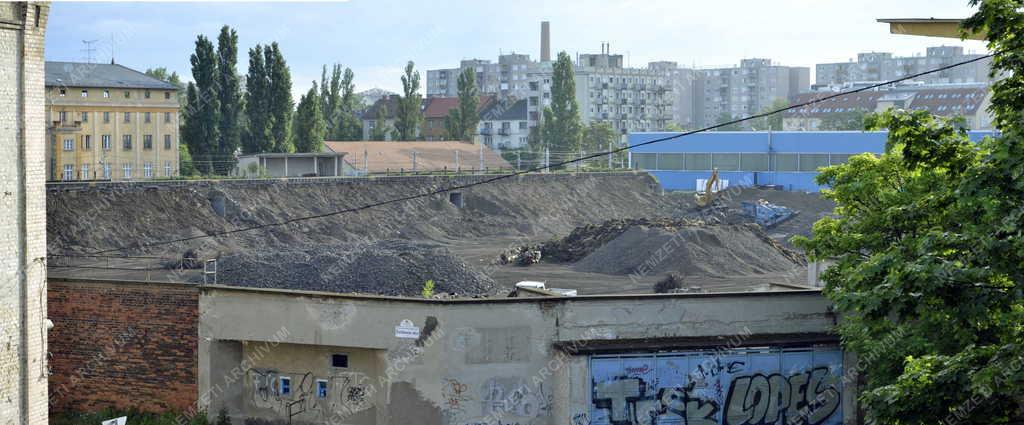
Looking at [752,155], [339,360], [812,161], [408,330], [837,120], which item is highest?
[837,120]

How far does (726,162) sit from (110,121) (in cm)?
4509

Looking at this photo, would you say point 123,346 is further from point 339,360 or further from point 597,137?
point 597,137

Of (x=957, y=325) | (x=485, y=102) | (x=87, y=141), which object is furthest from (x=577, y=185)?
(x=957, y=325)

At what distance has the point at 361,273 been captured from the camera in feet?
128

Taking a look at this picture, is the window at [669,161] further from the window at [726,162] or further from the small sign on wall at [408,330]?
the small sign on wall at [408,330]

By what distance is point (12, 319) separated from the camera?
20.7 m

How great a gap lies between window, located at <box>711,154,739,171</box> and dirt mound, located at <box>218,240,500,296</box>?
165 feet

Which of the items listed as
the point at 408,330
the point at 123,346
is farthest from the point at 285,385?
the point at 123,346

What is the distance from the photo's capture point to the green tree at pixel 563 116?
105 metres

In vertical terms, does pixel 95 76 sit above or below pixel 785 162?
above

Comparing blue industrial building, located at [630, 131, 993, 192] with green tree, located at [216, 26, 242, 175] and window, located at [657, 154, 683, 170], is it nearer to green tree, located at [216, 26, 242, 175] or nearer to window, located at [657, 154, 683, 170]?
window, located at [657, 154, 683, 170]

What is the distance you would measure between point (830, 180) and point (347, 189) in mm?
49778

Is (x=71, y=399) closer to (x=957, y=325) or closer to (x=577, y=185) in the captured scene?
(x=957, y=325)

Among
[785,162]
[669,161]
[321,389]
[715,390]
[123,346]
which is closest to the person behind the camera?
[715,390]
